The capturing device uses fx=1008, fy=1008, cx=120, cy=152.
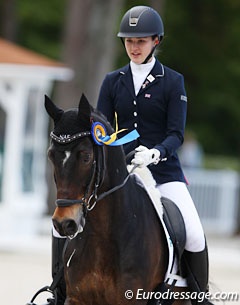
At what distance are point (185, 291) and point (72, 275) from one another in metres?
1.10

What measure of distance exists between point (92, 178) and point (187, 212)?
1114mm

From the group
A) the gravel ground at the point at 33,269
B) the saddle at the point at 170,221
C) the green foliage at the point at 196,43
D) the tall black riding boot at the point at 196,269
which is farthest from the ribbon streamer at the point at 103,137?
the green foliage at the point at 196,43

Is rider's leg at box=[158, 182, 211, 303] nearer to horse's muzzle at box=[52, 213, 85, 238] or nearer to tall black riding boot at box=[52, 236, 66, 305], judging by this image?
tall black riding boot at box=[52, 236, 66, 305]

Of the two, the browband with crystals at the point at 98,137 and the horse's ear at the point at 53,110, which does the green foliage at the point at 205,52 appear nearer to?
the browband with crystals at the point at 98,137

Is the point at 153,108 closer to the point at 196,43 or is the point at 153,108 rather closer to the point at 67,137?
the point at 67,137

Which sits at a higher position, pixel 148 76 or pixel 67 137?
pixel 148 76

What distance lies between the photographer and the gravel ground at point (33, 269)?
12.1m

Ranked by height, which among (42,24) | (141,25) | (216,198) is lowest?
(216,198)

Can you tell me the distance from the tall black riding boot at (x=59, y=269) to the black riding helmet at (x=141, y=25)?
138 centimetres

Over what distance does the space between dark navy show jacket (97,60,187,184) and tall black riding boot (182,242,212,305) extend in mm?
556

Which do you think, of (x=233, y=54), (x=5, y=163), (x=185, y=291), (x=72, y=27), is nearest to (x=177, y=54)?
(x=233, y=54)

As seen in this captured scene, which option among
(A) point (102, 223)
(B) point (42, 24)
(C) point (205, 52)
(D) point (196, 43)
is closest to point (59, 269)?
(A) point (102, 223)

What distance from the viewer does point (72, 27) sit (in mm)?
21594

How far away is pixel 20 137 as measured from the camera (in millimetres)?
18688
